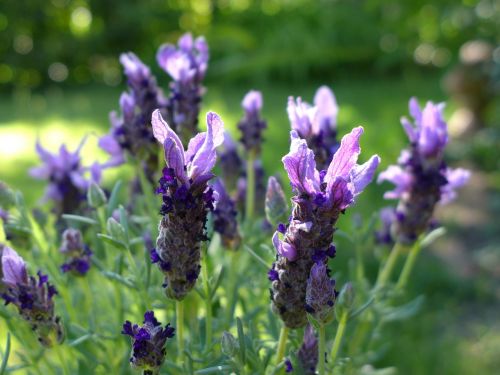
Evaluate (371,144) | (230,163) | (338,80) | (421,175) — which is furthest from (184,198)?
(338,80)

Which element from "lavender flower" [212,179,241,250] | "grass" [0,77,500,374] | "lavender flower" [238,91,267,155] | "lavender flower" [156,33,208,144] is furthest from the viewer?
"grass" [0,77,500,374]

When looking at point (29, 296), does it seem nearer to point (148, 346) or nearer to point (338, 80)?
point (148, 346)

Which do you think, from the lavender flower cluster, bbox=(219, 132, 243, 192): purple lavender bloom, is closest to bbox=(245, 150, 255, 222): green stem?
the lavender flower cluster

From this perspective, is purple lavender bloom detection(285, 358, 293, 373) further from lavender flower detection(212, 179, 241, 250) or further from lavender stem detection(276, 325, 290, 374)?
lavender flower detection(212, 179, 241, 250)

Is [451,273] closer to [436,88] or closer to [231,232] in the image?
[231,232]

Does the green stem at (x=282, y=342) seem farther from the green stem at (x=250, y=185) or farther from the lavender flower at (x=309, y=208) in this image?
the green stem at (x=250, y=185)

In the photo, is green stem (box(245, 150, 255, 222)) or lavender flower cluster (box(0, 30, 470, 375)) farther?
green stem (box(245, 150, 255, 222))

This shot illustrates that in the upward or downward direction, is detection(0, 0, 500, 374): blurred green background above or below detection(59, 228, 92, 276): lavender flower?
above

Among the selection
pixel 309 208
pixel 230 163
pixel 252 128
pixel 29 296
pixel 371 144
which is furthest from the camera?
pixel 371 144
